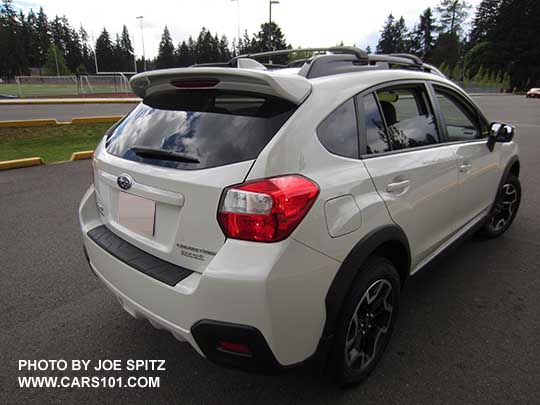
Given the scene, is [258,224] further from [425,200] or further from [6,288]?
[6,288]

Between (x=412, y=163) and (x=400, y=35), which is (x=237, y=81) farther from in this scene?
(x=400, y=35)

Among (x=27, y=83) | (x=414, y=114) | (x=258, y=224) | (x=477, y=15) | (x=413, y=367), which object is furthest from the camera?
(x=477, y=15)

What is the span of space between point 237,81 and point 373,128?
32.8 inches

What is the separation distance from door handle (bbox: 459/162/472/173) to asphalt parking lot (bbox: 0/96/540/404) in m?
0.72

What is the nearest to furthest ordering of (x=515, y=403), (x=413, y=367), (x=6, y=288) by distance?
(x=515, y=403) < (x=413, y=367) < (x=6, y=288)

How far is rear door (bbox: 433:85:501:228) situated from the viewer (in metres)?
2.84

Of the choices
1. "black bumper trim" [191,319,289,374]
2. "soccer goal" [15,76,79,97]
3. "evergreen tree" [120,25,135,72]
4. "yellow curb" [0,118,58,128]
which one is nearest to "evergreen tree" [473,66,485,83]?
"soccer goal" [15,76,79,97]

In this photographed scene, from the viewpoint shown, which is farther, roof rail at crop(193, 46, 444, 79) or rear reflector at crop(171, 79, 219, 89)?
roof rail at crop(193, 46, 444, 79)

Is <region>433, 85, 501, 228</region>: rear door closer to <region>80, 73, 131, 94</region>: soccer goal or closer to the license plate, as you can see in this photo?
the license plate

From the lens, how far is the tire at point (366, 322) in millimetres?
1859

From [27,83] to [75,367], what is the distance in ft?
153

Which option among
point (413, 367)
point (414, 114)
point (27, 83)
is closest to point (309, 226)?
point (413, 367)

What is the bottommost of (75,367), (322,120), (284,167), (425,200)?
(75,367)

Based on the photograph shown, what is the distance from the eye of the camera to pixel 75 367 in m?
2.24
